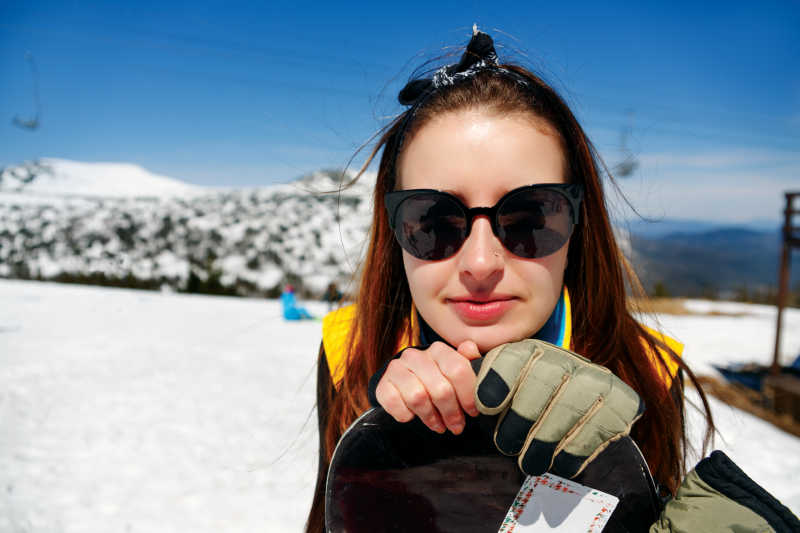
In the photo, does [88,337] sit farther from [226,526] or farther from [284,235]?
[284,235]

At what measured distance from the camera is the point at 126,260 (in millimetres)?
13852

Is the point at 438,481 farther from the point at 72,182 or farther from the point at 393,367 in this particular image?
the point at 72,182

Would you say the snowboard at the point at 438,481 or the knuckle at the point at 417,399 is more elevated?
the knuckle at the point at 417,399

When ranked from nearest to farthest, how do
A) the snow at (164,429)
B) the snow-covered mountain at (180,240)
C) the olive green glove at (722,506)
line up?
the olive green glove at (722,506)
the snow at (164,429)
the snow-covered mountain at (180,240)

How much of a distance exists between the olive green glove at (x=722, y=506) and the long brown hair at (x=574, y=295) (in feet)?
1.41

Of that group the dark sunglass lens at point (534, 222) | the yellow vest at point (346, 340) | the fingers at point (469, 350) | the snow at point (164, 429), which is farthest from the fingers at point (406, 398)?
the snow at point (164, 429)

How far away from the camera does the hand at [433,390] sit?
30.0 inches

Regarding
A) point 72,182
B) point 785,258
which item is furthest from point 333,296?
point 72,182

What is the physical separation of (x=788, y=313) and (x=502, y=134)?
16212 millimetres

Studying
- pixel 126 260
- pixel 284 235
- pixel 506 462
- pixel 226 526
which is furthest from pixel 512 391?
pixel 126 260

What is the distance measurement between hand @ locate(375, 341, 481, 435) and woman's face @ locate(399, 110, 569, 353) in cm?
15

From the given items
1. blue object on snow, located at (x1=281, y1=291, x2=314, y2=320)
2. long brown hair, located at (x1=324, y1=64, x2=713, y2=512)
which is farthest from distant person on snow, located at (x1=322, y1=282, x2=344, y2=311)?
long brown hair, located at (x1=324, y1=64, x2=713, y2=512)

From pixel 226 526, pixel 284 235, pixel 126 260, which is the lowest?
pixel 226 526

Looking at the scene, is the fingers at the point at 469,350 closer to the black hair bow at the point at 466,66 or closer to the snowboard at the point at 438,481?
the snowboard at the point at 438,481
